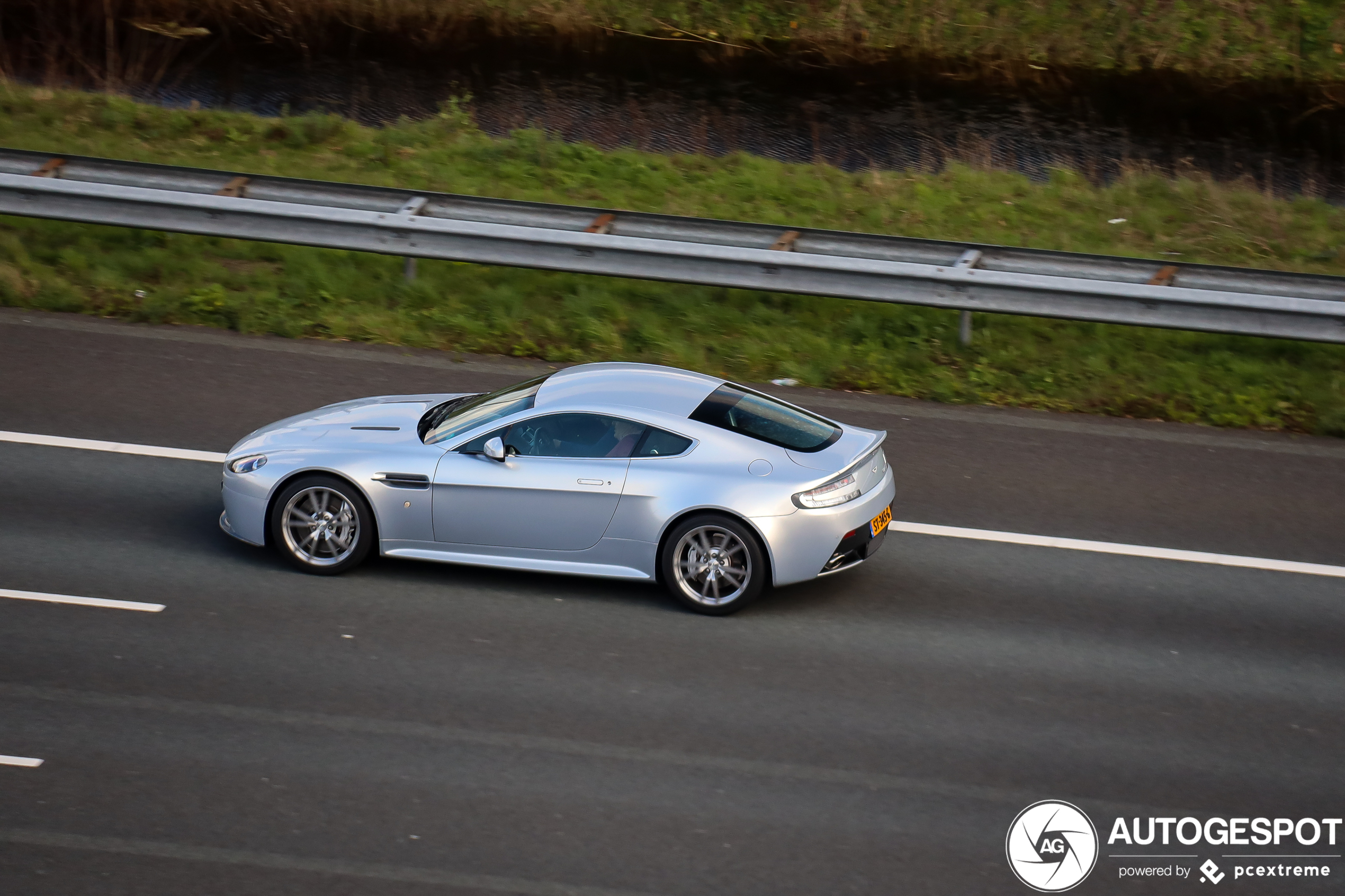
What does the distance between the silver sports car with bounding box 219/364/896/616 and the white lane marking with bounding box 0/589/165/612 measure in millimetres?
788

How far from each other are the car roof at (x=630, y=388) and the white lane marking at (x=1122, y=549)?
1952 mm

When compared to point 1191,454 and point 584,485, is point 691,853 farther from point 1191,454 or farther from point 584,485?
point 1191,454

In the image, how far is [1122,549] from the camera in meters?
9.47

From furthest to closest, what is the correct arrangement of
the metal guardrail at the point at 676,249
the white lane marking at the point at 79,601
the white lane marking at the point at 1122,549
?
the metal guardrail at the point at 676,249, the white lane marking at the point at 1122,549, the white lane marking at the point at 79,601

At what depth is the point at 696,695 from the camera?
732cm

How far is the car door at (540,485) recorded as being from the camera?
8227 millimetres

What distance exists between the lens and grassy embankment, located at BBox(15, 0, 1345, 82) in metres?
24.6

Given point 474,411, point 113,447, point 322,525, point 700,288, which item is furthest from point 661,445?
point 700,288

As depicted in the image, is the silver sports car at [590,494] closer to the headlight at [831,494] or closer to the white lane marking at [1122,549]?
the headlight at [831,494]

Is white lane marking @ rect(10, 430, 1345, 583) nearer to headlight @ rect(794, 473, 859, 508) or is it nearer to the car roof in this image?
headlight @ rect(794, 473, 859, 508)

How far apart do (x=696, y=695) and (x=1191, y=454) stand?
5793 mm

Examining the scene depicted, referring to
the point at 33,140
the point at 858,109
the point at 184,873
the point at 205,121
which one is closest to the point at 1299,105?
the point at 858,109

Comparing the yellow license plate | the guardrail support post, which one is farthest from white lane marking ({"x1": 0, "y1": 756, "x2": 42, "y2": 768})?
the guardrail support post

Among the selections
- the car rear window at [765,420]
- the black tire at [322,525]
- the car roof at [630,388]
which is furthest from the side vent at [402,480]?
the car rear window at [765,420]
